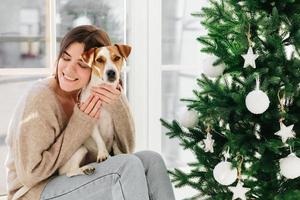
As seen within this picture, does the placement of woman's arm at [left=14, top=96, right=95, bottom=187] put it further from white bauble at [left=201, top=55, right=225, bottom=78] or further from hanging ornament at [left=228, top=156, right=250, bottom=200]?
hanging ornament at [left=228, top=156, right=250, bottom=200]

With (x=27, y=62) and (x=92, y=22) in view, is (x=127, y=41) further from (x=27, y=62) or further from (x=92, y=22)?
(x=27, y=62)

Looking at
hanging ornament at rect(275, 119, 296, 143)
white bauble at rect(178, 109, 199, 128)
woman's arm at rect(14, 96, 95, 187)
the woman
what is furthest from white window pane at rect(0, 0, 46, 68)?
hanging ornament at rect(275, 119, 296, 143)

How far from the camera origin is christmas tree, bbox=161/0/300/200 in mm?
1722

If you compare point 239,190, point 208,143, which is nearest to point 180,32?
point 208,143

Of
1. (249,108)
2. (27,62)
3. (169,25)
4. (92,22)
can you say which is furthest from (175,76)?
(249,108)

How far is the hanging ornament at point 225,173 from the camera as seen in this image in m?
1.77

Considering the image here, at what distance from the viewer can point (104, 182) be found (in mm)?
1961

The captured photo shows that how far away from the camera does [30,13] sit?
8.64ft

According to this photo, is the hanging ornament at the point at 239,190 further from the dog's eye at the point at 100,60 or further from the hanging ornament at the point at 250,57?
the dog's eye at the point at 100,60

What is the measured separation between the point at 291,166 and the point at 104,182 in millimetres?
690

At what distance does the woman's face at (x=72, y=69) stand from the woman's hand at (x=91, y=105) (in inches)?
3.4

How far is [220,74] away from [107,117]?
0.52 meters

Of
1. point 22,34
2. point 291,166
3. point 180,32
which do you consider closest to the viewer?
point 291,166

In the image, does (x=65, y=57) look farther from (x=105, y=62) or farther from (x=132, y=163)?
(x=132, y=163)
